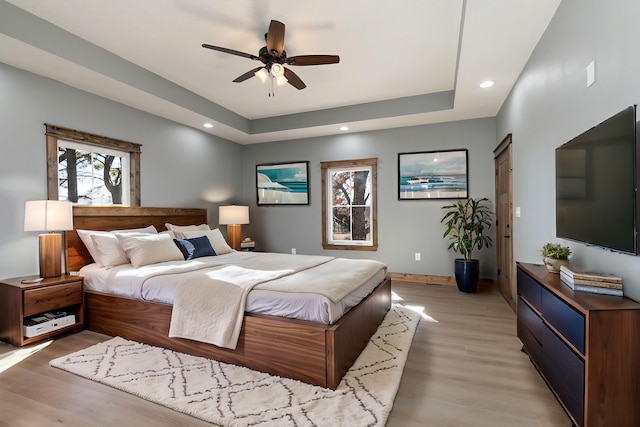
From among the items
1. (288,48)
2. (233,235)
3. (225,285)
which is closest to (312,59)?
(288,48)

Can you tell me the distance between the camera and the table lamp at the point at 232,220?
5.18m

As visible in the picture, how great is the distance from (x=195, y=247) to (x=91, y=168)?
1.54m

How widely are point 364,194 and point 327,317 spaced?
364cm

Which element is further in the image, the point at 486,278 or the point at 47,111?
the point at 486,278

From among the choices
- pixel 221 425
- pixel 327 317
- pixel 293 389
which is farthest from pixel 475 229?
pixel 221 425

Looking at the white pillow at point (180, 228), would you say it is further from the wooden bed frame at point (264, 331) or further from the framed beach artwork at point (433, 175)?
the framed beach artwork at point (433, 175)

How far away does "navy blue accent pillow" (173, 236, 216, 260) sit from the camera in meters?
3.71

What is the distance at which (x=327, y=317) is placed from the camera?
2.05 m

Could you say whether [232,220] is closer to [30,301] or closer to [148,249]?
[148,249]

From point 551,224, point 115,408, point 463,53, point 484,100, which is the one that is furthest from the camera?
point 484,100

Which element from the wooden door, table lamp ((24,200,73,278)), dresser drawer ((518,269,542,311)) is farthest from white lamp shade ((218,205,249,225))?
dresser drawer ((518,269,542,311))

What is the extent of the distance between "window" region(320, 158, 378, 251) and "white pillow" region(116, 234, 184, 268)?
278 cm

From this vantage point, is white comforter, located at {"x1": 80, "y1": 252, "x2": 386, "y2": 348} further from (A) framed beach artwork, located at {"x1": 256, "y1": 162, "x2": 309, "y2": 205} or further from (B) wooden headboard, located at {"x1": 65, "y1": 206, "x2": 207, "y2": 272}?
(A) framed beach artwork, located at {"x1": 256, "y1": 162, "x2": 309, "y2": 205}

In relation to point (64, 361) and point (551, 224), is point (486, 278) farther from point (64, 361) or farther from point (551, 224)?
point (64, 361)
